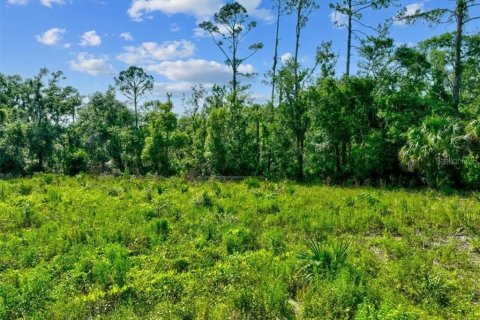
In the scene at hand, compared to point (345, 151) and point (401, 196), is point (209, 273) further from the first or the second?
point (345, 151)

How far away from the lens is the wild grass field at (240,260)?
20.6 ft

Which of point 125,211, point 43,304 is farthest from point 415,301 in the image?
point 125,211

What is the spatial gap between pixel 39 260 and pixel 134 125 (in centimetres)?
3514

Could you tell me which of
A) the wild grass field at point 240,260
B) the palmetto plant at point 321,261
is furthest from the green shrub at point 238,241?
the palmetto plant at point 321,261

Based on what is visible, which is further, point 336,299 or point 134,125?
point 134,125

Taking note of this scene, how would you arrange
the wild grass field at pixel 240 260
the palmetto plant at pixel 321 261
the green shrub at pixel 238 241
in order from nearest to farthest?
the wild grass field at pixel 240 260 < the palmetto plant at pixel 321 261 < the green shrub at pixel 238 241

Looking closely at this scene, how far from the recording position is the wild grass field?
6277 mm

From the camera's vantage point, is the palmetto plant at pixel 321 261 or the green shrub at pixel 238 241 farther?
the green shrub at pixel 238 241

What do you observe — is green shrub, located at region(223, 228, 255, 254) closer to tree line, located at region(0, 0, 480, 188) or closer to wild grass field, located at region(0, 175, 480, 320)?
wild grass field, located at region(0, 175, 480, 320)

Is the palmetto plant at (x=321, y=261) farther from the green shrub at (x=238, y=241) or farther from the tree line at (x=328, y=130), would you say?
the tree line at (x=328, y=130)

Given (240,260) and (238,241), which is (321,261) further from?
(238,241)

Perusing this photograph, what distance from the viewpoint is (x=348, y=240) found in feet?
33.3

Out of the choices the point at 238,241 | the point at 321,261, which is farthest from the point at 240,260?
the point at 321,261

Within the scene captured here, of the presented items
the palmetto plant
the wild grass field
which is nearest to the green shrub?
the wild grass field
